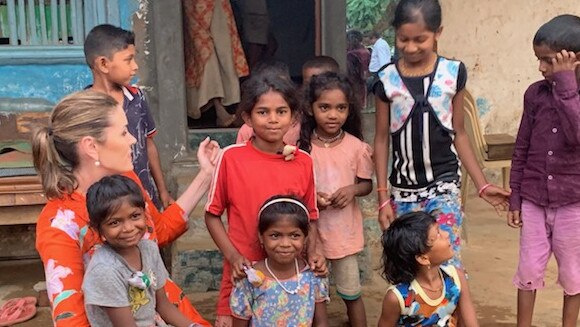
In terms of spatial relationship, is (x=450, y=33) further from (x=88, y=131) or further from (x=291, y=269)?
(x=88, y=131)

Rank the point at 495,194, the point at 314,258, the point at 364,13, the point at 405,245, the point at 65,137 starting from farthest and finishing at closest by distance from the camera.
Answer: the point at 364,13
the point at 495,194
the point at 314,258
the point at 405,245
the point at 65,137

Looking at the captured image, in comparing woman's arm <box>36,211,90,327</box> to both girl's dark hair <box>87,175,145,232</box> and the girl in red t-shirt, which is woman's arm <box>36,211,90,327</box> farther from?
the girl in red t-shirt

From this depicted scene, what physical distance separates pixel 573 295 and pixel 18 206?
3.11 metres

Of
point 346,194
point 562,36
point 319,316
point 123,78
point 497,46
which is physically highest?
point 497,46

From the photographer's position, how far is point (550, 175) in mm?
2939

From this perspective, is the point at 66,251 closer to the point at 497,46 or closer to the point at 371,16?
the point at 371,16

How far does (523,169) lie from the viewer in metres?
3.09

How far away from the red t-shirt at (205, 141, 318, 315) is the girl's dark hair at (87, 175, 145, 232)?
60cm

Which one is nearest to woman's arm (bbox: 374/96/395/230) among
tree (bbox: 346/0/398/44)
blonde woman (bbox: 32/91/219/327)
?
blonde woman (bbox: 32/91/219/327)

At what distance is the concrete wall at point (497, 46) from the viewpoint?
653cm

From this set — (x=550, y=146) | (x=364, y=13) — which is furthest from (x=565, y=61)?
(x=364, y=13)

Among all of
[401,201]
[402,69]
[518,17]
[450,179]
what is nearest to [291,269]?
[401,201]

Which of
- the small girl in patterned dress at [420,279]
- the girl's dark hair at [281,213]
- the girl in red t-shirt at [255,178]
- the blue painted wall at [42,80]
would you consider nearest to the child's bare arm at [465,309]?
the small girl in patterned dress at [420,279]

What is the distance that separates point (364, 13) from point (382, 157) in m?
3.21
